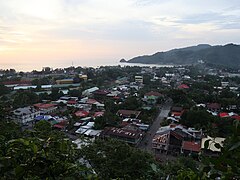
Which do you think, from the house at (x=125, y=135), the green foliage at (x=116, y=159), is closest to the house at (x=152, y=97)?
the house at (x=125, y=135)

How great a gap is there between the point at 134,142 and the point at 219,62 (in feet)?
173

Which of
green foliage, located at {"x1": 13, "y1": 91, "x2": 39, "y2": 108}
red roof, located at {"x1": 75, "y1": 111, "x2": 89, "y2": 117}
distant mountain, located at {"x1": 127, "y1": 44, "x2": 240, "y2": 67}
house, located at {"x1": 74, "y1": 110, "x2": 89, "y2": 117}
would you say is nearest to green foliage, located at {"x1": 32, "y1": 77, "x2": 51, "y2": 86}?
green foliage, located at {"x1": 13, "y1": 91, "x2": 39, "y2": 108}

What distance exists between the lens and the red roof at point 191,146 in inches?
322

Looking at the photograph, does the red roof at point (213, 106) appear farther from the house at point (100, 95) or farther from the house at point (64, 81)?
the house at point (64, 81)

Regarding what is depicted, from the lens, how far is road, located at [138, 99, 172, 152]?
911 cm

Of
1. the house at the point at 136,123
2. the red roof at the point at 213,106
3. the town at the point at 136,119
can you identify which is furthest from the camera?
the red roof at the point at 213,106

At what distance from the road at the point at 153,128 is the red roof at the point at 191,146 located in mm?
1268

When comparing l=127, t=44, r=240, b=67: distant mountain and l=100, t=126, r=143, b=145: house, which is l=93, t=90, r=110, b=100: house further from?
l=127, t=44, r=240, b=67: distant mountain

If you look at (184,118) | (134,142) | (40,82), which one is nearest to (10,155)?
(134,142)

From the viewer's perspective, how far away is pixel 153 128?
11031mm

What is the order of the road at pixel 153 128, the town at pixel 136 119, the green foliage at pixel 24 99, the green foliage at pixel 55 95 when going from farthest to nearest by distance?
the green foliage at pixel 55 95 → the green foliage at pixel 24 99 → the road at pixel 153 128 → the town at pixel 136 119

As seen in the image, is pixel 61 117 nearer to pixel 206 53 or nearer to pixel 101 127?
pixel 101 127

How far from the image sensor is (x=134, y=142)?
8.86 meters

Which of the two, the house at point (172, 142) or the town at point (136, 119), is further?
the house at point (172, 142)
